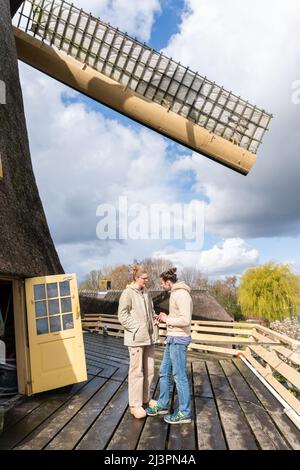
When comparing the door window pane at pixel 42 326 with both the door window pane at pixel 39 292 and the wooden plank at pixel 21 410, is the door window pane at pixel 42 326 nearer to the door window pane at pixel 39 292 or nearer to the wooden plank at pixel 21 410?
the door window pane at pixel 39 292

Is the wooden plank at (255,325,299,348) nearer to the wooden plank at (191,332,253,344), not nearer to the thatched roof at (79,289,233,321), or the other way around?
the wooden plank at (191,332,253,344)

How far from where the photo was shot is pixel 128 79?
11.7 m

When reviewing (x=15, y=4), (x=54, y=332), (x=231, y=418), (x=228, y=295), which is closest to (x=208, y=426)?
(x=231, y=418)

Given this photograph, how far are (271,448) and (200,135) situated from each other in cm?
974

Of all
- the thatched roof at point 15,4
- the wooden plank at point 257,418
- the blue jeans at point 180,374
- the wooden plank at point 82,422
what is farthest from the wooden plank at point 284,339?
the thatched roof at point 15,4

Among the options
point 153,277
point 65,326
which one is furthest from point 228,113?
point 153,277

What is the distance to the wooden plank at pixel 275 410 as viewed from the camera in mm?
3820

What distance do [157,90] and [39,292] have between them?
849 centimetres

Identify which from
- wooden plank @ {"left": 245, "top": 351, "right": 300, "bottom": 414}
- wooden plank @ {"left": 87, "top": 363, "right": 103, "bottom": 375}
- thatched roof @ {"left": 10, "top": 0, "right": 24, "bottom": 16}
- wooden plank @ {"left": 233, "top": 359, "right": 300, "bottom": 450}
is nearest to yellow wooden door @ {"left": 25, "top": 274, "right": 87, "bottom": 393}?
wooden plank @ {"left": 87, "top": 363, "right": 103, "bottom": 375}

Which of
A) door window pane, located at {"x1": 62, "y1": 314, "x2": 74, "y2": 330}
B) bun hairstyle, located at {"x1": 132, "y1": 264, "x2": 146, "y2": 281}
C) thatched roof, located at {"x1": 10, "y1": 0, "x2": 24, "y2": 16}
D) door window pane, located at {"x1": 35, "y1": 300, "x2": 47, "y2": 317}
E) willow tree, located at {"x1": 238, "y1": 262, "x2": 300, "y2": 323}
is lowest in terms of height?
willow tree, located at {"x1": 238, "y1": 262, "x2": 300, "y2": 323}

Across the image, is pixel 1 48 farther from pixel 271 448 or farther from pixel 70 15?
pixel 271 448

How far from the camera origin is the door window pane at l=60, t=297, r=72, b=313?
19.2ft

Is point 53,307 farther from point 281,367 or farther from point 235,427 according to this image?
point 281,367

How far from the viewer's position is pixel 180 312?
13.6ft
